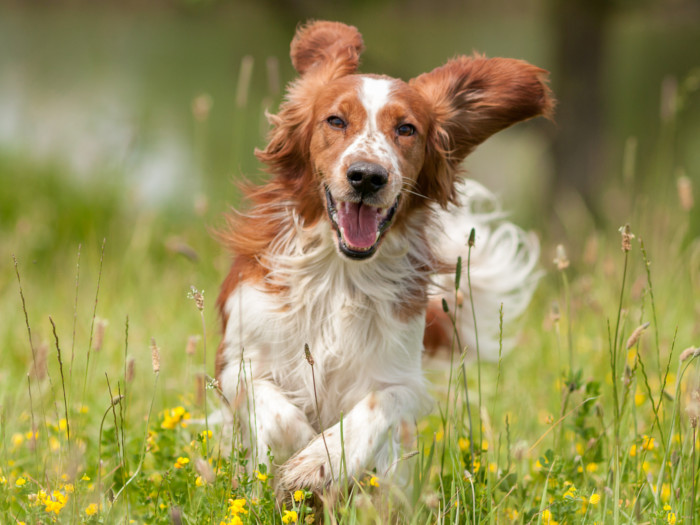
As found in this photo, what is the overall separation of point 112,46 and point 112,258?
9.50 m

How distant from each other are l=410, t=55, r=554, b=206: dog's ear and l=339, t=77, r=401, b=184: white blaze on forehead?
33cm

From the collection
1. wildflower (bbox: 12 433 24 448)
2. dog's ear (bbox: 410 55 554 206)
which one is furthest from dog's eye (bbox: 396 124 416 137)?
wildflower (bbox: 12 433 24 448)

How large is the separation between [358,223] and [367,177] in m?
0.21

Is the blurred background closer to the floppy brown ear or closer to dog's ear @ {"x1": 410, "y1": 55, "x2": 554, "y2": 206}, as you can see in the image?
the floppy brown ear

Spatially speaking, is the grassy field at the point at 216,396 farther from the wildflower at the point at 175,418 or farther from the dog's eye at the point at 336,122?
the dog's eye at the point at 336,122

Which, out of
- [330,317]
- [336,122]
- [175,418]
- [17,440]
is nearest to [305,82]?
[336,122]

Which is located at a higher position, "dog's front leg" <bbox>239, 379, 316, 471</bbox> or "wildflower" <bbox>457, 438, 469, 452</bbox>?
"dog's front leg" <bbox>239, 379, 316, 471</bbox>

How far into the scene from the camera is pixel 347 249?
308cm

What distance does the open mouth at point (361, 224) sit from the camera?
312cm

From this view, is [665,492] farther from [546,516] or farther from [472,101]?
[472,101]

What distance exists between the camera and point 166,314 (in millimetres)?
5348

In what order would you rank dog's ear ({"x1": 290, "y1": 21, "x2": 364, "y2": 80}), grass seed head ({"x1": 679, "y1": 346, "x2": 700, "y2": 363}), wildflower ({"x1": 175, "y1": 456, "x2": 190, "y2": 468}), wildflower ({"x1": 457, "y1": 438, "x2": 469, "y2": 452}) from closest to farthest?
grass seed head ({"x1": 679, "y1": 346, "x2": 700, "y2": 363}) → wildflower ({"x1": 175, "y1": 456, "x2": 190, "y2": 468}) → wildflower ({"x1": 457, "y1": 438, "x2": 469, "y2": 452}) → dog's ear ({"x1": 290, "y1": 21, "x2": 364, "y2": 80})

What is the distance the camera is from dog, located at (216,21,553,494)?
3041mm

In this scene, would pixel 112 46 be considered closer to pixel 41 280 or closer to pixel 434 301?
pixel 41 280
